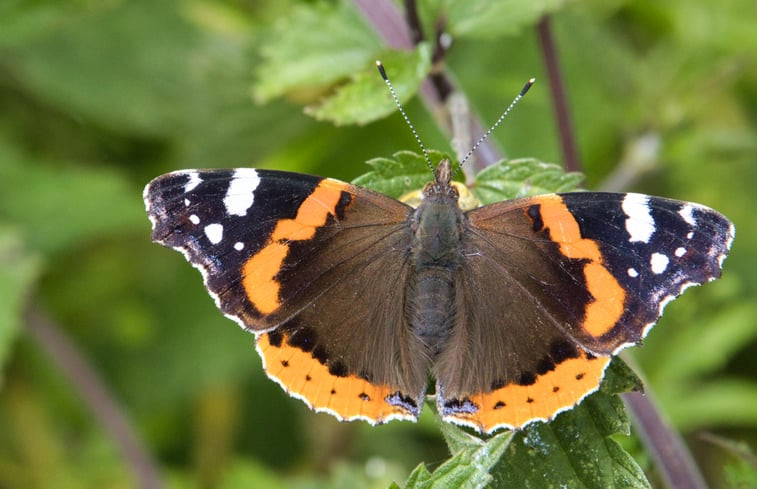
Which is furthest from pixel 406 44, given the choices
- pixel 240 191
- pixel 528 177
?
pixel 240 191

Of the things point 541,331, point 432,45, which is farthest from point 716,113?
point 541,331

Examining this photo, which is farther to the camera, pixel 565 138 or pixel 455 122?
pixel 565 138


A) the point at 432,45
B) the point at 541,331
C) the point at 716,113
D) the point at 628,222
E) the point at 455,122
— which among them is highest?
the point at 716,113

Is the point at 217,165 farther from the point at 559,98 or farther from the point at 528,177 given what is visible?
the point at 528,177

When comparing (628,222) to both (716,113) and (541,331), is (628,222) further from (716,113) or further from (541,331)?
(716,113)

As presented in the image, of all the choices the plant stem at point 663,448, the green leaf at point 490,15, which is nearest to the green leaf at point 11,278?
the green leaf at point 490,15

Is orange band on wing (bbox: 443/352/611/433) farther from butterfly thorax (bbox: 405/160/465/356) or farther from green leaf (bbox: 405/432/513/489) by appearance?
butterfly thorax (bbox: 405/160/465/356)

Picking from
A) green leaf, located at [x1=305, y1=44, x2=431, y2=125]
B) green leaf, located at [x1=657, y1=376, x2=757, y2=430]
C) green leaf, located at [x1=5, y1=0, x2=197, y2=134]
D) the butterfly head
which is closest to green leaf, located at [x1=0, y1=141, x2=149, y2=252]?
green leaf, located at [x1=5, y1=0, x2=197, y2=134]
